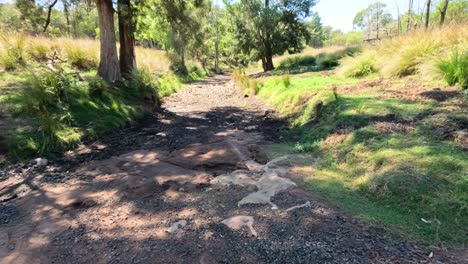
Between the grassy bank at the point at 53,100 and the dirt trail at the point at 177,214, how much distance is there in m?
0.57

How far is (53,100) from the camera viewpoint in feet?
19.2

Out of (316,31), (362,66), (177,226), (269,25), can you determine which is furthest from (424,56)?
(316,31)

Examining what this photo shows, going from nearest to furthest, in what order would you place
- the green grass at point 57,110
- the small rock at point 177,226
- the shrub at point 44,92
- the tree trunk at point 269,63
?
the small rock at point 177,226
the green grass at point 57,110
the shrub at point 44,92
the tree trunk at point 269,63

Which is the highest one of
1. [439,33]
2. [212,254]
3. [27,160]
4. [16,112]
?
[439,33]

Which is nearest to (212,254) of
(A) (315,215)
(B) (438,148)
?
(A) (315,215)

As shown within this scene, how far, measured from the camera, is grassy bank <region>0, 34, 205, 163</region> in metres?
4.90

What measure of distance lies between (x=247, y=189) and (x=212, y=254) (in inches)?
44.2

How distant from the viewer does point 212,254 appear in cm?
223

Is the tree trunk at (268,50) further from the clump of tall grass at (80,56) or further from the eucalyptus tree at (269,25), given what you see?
the clump of tall grass at (80,56)

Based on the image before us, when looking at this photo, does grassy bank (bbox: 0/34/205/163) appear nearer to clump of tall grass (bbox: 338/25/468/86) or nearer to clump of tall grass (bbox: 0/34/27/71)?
clump of tall grass (bbox: 0/34/27/71)

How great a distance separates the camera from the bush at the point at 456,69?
16.0 feet

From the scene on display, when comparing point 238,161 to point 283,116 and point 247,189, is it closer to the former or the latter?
point 247,189

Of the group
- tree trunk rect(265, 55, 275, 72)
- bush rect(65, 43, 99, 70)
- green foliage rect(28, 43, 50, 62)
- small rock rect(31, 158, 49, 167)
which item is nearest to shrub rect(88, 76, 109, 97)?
small rock rect(31, 158, 49, 167)

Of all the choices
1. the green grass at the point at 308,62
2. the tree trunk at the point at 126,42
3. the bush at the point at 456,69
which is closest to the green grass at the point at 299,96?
the bush at the point at 456,69
